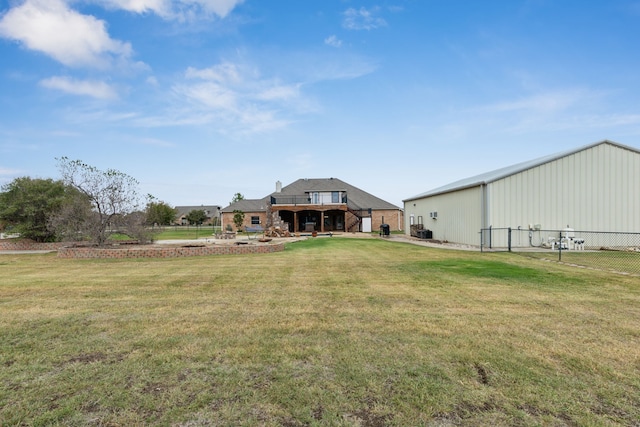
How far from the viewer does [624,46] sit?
46.9ft

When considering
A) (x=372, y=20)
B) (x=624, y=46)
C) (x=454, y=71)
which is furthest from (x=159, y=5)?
(x=624, y=46)

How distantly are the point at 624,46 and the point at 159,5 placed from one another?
2001cm

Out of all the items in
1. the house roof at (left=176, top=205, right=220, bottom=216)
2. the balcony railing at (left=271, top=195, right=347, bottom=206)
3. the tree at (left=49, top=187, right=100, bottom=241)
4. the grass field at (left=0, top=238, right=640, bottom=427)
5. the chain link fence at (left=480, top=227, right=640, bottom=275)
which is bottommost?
the grass field at (left=0, top=238, right=640, bottom=427)

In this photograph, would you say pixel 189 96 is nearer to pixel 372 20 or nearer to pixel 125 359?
pixel 372 20

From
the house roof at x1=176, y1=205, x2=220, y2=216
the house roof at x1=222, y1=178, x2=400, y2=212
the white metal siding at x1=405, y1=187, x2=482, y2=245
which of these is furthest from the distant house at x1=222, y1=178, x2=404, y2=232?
the house roof at x1=176, y1=205, x2=220, y2=216

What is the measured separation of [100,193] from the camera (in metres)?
16.6

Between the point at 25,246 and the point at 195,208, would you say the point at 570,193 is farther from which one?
Result: the point at 195,208

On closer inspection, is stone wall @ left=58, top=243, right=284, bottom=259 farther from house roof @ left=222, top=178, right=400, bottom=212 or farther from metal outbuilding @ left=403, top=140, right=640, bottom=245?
house roof @ left=222, top=178, right=400, bottom=212

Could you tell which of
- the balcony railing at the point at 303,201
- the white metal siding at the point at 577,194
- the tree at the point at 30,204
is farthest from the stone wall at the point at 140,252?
the balcony railing at the point at 303,201

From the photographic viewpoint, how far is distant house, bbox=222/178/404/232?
34.5 m

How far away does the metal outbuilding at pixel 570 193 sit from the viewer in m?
17.2

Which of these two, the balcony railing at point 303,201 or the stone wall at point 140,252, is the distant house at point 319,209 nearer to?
the balcony railing at point 303,201

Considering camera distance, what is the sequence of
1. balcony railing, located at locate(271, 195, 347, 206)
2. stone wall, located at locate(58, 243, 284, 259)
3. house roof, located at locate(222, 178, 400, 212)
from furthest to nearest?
house roof, located at locate(222, 178, 400, 212) → balcony railing, located at locate(271, 195, 347, 206) → stone wall, located at locate(58, 243, 284, 259)

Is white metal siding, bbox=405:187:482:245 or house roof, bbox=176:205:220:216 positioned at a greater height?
house roof, bbox=176:205:220:216
